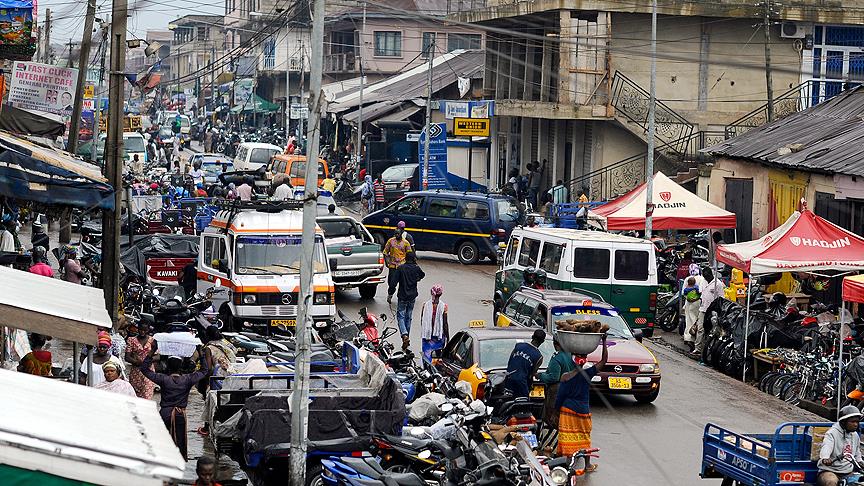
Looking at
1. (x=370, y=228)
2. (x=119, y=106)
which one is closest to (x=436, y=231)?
(x=370, y=228)

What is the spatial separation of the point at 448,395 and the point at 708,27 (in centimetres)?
3177

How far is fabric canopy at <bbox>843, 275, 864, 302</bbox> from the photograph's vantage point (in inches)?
690

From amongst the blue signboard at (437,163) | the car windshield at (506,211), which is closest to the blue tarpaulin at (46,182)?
the car windshield at (506,211)

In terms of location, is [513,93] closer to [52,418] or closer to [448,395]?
[448,395]

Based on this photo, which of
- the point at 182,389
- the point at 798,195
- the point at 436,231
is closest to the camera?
the point at 182,389

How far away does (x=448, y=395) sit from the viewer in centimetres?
1429

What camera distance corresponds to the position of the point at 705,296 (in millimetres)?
22938

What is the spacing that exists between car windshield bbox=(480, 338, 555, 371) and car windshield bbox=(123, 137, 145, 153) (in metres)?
39.3

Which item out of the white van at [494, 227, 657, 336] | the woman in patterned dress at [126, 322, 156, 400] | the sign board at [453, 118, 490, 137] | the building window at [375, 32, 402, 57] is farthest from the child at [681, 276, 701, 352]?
the building window at [375, 32, 402, 57]

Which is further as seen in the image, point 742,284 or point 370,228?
point 370,228

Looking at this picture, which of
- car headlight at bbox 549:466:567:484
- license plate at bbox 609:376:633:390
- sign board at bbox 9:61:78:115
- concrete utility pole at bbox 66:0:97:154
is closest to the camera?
car headlight at bbox 549:466:567:484

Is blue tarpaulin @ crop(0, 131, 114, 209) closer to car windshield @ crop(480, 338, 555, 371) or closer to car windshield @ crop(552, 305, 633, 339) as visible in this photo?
car windshield @ crop(480, 338, 555, 371)

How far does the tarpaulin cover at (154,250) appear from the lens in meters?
24.5

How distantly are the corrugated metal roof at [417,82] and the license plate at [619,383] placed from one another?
38.1m
